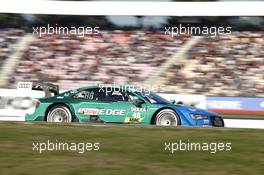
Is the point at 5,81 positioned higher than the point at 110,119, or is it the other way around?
the point at 5,81

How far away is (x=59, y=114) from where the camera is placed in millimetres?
12828

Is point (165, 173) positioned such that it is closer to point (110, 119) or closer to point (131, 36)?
point (110, 119)

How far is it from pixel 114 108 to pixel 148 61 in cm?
340

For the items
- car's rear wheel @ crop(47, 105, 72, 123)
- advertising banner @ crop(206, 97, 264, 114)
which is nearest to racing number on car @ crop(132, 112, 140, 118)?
car's rear wheel @ crop(47, 105, 72, 123)

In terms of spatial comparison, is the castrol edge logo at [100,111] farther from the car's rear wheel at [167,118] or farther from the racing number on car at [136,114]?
the car's rear wheel at [167,118]

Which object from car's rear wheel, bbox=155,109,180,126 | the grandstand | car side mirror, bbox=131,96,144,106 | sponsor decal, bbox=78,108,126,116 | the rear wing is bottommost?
car's rear wheel, bbox=155,109,180,126

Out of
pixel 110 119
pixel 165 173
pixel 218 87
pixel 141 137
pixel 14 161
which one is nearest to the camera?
pixel 165 173

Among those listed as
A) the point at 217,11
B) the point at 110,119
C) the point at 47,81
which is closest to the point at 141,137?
the point at 110,119

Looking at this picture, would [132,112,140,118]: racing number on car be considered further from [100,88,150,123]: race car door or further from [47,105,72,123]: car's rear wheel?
[47,105,72,123]: car's rear wheel

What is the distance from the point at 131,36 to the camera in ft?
52.4

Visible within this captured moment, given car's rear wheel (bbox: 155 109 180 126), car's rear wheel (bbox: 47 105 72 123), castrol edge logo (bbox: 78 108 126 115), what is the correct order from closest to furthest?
car's rear wheel (bbox: 155 109 180 126) < castrol edge logo (bbox: 78 108 126 115) < car's rear wheel (bbox: 47 105 72 123)

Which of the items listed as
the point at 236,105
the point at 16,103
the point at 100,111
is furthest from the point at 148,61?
the point at 16,103

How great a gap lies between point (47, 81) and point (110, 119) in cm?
304

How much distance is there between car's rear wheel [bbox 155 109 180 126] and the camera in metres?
12.3
